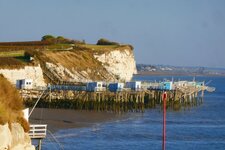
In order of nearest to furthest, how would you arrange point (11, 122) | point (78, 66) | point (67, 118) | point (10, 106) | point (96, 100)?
point (11, 122) < point (10, 106) < point (67, 118) < point (96, 100) < point (78, 66)

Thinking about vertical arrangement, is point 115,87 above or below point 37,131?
above

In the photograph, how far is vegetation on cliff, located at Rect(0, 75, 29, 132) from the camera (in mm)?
27016

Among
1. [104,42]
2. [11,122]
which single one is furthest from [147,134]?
[104,42]

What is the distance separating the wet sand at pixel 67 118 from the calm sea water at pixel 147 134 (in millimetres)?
1346

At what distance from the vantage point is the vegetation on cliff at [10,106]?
27.0 meters

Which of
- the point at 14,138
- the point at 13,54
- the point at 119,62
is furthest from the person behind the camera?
the point at 119,62

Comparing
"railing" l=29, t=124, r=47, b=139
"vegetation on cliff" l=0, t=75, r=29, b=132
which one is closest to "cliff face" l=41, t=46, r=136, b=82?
"railing" l=29, t=124, r=47, b=139

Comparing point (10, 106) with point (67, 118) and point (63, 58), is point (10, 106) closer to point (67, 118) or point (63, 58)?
point (67, 118)

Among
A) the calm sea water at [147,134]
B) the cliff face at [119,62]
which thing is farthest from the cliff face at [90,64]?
the calm sea water at [147,134]

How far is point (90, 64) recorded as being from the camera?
108 m

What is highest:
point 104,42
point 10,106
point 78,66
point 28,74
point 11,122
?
point 104,42

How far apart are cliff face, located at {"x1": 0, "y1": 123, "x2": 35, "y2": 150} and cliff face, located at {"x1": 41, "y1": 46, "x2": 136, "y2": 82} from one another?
6173cm

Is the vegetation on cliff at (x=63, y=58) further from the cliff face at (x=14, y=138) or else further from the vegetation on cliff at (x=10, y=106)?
the cliff face at (x=14, y=138)

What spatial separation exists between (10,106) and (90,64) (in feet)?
258
